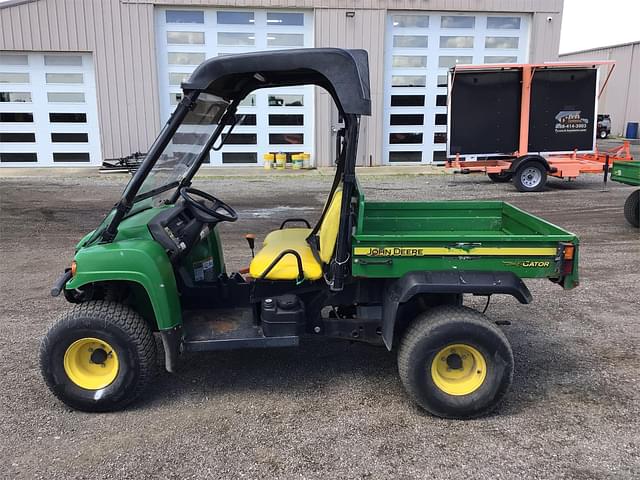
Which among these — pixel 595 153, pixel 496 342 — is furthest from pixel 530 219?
pixel 595 153

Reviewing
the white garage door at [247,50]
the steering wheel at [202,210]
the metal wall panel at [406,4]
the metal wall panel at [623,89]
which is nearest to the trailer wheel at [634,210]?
the steering wheel at [202,210]

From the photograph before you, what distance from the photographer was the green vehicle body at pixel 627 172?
309 inches

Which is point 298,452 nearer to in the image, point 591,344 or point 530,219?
point 530,219

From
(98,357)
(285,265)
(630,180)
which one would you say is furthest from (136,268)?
(630,180)

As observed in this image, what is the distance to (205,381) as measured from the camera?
376 cm

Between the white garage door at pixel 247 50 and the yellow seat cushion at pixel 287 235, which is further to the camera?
the white garage door at pixel 247 50

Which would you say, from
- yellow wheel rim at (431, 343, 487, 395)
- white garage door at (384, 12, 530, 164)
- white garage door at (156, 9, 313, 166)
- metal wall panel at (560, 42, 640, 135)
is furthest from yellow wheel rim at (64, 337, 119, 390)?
metal wall panel at (560, 42, 640, 135)

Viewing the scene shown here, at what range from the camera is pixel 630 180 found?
8.01m

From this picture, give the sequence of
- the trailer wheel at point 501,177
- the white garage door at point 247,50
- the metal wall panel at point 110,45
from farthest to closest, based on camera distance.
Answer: the white garage door at point 247,50 < the metal wall panel at point 110,45 < the trailer wheel at point 501,177

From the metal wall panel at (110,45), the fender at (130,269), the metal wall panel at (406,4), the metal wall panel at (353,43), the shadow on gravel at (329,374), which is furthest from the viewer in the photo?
the metal wall panel at (353,43)

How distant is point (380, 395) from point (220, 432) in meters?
1.03

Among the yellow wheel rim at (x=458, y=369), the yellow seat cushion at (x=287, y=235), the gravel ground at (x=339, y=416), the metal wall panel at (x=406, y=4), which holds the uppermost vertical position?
the metal wall panel at (x=406, y=4)

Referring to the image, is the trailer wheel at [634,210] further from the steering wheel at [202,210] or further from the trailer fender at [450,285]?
the steering wheel at [202,210]

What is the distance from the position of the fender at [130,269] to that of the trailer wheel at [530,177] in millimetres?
10195
